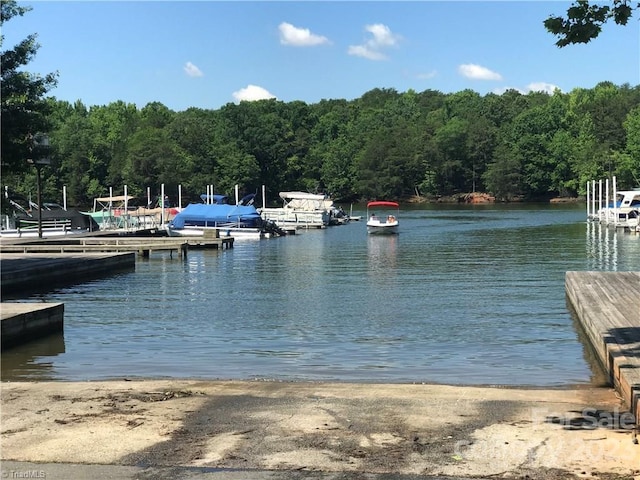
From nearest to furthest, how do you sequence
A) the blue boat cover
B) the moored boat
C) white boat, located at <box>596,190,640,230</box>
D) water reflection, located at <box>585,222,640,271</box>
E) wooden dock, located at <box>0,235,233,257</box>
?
water reflection, located at <box>585,222,640,271</box>, wooden dock, located at <box>0,235,233,257</box>, the moored boat, white boat, located at <box>596,190,640,230</box>, the blue boat cover

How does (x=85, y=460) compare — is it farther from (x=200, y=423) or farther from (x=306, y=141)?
(x=306, y=141)

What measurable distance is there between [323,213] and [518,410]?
7331 centimetres

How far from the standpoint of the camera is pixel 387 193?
15838cm

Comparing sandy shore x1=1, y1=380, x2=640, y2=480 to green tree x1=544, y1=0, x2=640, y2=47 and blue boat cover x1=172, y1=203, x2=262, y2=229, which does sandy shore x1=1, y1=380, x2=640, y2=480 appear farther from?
blue boat cover x1=172, y1=203, x2=262, y2=229

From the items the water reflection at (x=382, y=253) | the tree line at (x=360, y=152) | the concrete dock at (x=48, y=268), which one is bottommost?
the water reflection at (x=382, y=253)

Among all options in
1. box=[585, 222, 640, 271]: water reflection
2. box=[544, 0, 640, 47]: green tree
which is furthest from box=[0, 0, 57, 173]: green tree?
box=[585, 222, 640, 271]: water reflection

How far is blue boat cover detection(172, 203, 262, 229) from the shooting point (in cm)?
6369

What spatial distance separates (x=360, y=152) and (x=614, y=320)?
155 meters

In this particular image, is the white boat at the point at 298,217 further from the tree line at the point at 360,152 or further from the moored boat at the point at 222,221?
the tree line at the point at 360,152

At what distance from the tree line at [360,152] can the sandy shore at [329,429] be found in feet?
387

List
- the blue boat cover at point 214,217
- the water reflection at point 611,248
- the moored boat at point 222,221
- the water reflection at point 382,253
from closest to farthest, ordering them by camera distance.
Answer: the water reflection at point 611,248 < the water reflection at point 382,253 < the moored boat at point 222,221 < the blue boat cover at point 214,217

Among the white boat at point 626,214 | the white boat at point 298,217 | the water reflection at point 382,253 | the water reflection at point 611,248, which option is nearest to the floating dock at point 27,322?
the water reflection at point 382,253

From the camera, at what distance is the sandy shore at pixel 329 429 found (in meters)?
7.43

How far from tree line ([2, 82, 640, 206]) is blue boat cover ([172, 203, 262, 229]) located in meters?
64.6
